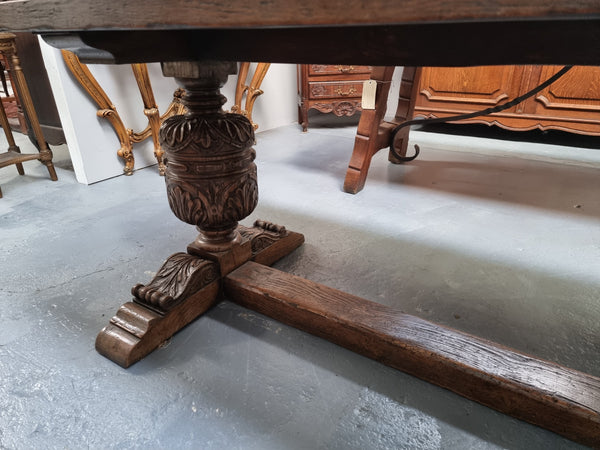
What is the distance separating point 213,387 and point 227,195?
1.51ft

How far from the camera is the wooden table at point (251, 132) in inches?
18.4

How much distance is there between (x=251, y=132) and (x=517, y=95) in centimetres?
225

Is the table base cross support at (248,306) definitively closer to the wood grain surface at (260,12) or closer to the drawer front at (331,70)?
the wood grain surface at (260,12)

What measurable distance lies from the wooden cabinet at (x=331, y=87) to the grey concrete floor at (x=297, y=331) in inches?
48.9

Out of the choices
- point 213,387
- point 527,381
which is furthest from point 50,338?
point 527,381

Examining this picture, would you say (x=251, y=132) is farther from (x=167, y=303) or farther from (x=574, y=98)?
(x=574, y=98)

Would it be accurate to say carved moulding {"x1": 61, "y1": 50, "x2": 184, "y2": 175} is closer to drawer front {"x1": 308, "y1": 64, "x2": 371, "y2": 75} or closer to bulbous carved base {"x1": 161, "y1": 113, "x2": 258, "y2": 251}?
drawer front {"x1": 308, "y1": 64, "x2": 371, "y2": 75}

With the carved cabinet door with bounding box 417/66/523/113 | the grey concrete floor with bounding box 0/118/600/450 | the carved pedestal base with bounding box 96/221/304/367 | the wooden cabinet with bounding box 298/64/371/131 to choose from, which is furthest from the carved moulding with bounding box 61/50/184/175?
the carved cabinet door with bounding box 417/66/523/113

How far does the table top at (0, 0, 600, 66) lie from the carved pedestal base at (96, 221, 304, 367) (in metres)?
0.52

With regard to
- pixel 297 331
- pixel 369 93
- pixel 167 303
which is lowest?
pixel 297 331

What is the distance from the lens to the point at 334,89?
320 cm

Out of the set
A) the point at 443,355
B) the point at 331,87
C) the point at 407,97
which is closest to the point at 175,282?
the point at 443,355

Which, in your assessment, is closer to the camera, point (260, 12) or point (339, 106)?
point (260, 12)

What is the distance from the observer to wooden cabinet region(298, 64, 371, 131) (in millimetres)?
3127
